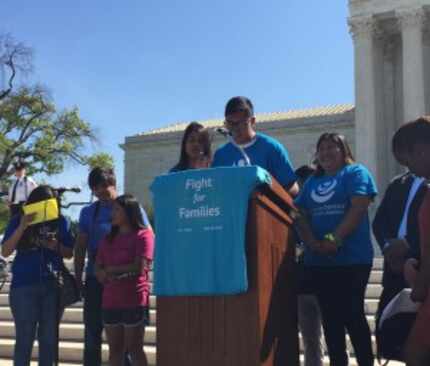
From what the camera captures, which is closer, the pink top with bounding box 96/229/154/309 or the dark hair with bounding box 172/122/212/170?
the dark hair with bounding box 172/122/212/170

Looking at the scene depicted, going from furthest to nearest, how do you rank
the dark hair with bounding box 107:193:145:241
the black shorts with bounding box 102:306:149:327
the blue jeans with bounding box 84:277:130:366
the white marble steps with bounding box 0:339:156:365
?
the white marble steps with bounding box 0:339:156:365
the blue jeans with bounding box 84:277:130:366
the dark hair with bounding box 107:193:145:241
the black shorts with bounding box 102:306:149:327

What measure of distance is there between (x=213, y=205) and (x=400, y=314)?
1.07 metres

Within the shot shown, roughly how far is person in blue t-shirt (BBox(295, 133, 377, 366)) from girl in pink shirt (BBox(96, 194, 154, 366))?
1416mm

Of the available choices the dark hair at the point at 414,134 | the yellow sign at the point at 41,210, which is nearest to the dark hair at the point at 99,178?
the yellow sign at the point at 41,210

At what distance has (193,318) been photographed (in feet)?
→ 10.4

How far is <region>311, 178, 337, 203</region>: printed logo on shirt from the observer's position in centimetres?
437

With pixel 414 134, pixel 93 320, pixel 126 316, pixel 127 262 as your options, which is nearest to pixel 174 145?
pixel 93 320

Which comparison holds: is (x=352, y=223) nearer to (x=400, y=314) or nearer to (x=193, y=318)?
(x=400, y=314)

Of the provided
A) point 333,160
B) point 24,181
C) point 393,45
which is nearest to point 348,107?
point 393,45

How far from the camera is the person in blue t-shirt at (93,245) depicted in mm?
5691

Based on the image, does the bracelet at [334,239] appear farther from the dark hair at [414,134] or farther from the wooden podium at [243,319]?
the dark hair at [414,134]

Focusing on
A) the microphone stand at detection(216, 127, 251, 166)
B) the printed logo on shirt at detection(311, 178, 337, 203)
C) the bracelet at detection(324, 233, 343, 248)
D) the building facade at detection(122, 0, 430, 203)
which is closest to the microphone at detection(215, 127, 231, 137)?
the microphone stand at detection(216, 127, 251, 166)

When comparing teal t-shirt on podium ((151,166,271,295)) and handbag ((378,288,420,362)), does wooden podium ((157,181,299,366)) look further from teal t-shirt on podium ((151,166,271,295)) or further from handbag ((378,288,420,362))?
handbag ((378,288,420,362))

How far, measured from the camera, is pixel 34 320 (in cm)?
527
